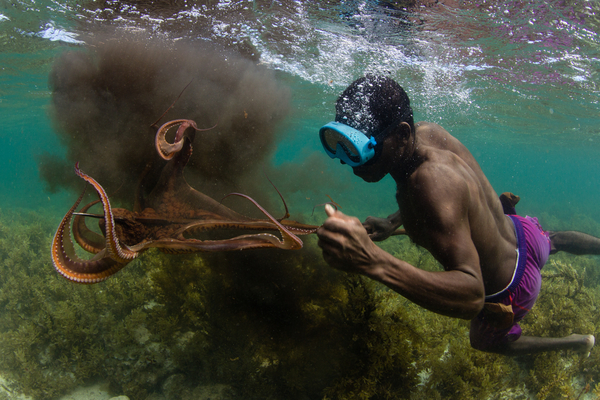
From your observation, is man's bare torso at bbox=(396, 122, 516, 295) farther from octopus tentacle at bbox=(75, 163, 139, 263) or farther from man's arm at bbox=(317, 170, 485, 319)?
octopus tentacle at bbox=(75, 163, 139, 263)

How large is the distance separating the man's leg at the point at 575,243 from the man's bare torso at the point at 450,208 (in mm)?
1682

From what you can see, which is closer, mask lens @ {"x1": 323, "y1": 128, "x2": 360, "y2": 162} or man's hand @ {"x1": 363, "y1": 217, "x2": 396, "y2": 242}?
mask lens @ {"x1": 323, "y1": 128, "x2": 360, "y2": 162}

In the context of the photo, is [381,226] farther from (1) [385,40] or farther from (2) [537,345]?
(1) [385,40]

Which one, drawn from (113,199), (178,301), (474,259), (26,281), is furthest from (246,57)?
(474,259)

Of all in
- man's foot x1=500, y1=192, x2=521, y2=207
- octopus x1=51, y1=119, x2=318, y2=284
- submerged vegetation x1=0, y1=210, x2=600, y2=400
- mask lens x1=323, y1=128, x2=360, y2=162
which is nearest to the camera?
octopus x1=51, y1=119, x2=318, y2=284

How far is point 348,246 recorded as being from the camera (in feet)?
5.27

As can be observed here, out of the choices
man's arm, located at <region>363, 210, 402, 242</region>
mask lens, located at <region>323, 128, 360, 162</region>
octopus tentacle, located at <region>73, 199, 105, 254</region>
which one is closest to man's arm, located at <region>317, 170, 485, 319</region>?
mask lens, located at <region>323, 128, 360, 162</region>

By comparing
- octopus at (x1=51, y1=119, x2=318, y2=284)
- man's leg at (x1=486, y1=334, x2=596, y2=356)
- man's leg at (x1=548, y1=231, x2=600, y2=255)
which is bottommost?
man's leg at (x1=486, y1=334, x2=596, y2=356)

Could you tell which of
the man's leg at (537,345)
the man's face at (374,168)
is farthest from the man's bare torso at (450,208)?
the man's leg at (537,345)

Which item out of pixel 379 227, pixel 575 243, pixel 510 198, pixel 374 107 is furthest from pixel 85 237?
pixel 575 243

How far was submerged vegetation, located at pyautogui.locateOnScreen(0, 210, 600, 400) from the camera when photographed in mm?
3631

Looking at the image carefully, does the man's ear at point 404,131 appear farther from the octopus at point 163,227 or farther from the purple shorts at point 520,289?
the purple shorts at point 520,289

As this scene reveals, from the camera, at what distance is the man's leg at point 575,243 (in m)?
4.07

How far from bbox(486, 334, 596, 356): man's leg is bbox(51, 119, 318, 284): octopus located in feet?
11.1
